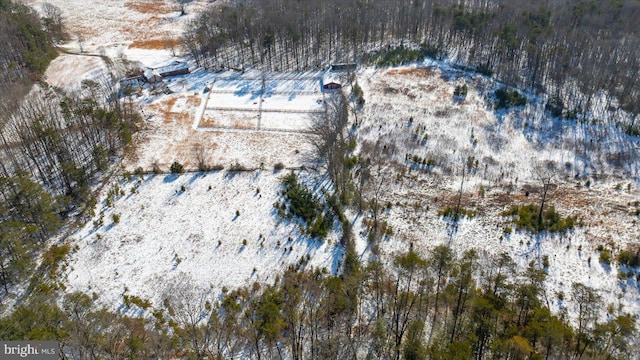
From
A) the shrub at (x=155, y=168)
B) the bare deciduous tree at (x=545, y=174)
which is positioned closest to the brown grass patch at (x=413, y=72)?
the bare deciduous tree at (x=545, y=174)

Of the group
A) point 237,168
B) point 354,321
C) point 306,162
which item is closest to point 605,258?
point 354,321

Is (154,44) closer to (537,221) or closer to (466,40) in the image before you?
(466,40)

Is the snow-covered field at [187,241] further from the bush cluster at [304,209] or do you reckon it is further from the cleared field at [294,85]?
the cleared field at [294,85]

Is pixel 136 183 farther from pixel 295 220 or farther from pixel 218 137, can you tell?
pixel 295 220

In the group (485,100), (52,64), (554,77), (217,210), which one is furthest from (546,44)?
(52,64)

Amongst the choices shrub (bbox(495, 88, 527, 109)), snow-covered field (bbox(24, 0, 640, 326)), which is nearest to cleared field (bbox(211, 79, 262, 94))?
snow-covered field (bbox(24, 0, 640, 326))

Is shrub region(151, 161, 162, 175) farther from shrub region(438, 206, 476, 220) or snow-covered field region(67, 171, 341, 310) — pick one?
shrub region(438, 206, 476, 220)
